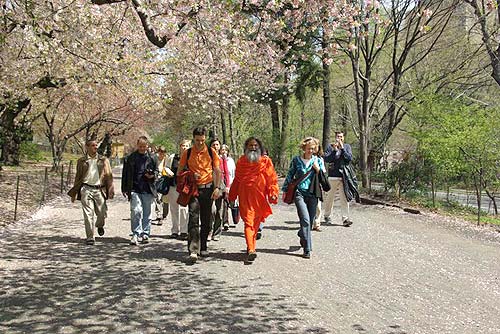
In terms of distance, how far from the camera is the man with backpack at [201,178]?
6598 millimetres

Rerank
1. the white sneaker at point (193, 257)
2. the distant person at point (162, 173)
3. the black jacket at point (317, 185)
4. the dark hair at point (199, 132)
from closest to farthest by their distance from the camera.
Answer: the white sneaker at point (193, 257) < the dark hair at point (199, 132) < the black jacket at point (317, 185) < the distant person at point (162, 173)

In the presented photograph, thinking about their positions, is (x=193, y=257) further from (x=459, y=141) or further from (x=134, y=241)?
(x=459, y=141)

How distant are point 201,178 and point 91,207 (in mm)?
2420

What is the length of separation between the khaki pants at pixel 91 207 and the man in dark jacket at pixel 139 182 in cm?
58

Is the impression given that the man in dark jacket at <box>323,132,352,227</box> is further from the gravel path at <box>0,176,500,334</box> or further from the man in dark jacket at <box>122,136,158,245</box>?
the man in dark jacket at <box>122,136,158,245</box>

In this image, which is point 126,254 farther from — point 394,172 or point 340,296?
point 394,172

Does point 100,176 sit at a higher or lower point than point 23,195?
higher

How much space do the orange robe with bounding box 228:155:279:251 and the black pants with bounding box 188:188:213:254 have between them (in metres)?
0.51

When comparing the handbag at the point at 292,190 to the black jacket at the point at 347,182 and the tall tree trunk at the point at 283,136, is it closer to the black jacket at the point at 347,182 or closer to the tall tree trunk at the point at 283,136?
the black jacket at the point at 347,182

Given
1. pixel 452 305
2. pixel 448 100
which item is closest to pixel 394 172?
pixel 448 100

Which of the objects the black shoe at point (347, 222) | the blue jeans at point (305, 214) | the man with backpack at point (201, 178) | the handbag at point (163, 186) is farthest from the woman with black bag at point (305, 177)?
the black shoe at point (347, 222)

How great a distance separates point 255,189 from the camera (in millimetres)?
6703

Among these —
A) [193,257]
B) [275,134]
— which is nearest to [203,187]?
[193,257]

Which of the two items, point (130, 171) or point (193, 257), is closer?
point (193, 257)
